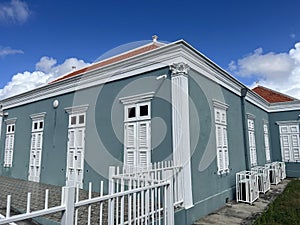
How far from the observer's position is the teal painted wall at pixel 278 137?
10.5 meters

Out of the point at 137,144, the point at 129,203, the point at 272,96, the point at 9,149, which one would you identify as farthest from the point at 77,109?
the point at 272,96

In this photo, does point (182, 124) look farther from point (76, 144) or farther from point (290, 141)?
point (290, 141)

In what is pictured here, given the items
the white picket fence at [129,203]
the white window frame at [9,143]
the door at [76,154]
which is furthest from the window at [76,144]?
the white window frame at [9,143]

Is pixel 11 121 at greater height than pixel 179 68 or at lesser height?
lesser

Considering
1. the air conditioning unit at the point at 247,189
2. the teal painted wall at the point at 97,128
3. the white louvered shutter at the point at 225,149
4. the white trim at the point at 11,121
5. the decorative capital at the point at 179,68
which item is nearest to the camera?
the decorative capital at the point at 179,68

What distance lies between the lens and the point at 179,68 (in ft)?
15.0

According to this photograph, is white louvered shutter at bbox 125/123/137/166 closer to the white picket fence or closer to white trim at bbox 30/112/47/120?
the white picket fence

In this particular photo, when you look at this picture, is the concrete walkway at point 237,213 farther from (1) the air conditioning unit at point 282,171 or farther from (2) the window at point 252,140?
(1) the air conditioning unit at point 282,171

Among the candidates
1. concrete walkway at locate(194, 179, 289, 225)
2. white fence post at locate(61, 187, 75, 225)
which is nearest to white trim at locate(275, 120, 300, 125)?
concrete walkway at locate(194, 179, 289, 225)

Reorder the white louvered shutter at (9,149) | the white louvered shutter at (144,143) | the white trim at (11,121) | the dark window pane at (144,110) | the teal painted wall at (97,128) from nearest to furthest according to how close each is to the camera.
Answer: the teal painted wall at (97,128) < the white louvered shutter at (144,143) < the dark window pane at (144,110) < the white louvered shutter at (9,149) < the white trim at (11,121)

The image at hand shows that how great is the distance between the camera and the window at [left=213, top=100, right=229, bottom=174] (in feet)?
19.2

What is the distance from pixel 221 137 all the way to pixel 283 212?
87.8 inches

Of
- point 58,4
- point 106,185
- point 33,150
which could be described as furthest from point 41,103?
point 106,185

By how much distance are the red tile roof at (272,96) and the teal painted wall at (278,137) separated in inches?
42.5
